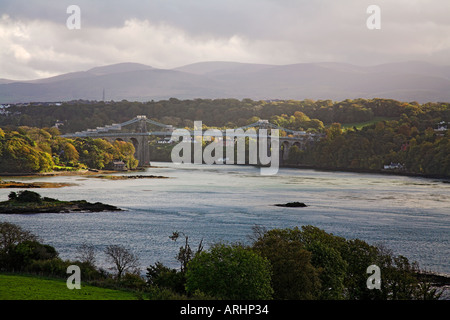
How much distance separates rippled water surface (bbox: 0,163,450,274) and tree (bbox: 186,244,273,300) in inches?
298

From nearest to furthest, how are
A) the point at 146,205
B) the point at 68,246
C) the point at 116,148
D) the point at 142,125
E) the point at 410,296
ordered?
the point at 410,296 → the point at 68,246 → the point at 146,205 → the point at 116,148 → the point at 142,125

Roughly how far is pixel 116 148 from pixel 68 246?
62485 millimetres

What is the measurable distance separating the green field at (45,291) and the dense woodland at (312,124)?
52771mm

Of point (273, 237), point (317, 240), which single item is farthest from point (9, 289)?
point (317, 240)

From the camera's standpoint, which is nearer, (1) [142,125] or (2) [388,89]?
(1) [142,125]

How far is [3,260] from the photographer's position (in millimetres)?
21094

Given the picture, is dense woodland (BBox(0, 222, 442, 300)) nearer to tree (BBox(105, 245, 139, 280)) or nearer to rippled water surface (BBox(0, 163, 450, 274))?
tree (BBox(105, 245, 139, 280))

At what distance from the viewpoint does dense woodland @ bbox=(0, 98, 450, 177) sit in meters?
81.9

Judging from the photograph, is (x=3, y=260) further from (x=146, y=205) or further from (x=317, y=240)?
(x=146, y=205)

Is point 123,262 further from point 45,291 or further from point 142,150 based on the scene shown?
point 142,150

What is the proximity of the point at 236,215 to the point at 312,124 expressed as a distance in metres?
83.8

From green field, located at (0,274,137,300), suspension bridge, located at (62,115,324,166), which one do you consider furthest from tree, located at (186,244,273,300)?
suspension bridge, located at (62,115,324,166)

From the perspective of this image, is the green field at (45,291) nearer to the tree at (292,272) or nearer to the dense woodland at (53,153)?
the tree at (292,272)
